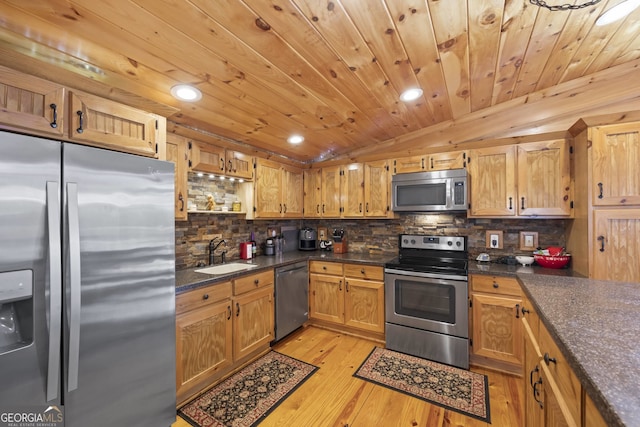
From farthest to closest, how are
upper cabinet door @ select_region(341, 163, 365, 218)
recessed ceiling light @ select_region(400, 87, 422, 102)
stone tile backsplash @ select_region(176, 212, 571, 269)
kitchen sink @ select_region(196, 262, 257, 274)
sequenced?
upper cabinet door @ select_region(341, 163, 365, 218), stone tile backsplash @ select_region(176, 212, 571, 269), kitchen sink @ select_region(196, 262, 257, 274), recessed ceiling light @ select_region(400, 87, 422, 102)

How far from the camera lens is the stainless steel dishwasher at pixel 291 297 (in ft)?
9.56

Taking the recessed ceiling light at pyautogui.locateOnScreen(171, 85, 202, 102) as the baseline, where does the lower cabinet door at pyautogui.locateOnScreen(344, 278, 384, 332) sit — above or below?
below

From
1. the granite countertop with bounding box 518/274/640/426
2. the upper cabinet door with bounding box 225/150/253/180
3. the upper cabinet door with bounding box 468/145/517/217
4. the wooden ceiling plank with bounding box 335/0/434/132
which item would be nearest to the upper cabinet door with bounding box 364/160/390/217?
the upper cabinet door with bounding box 468/145/517/217

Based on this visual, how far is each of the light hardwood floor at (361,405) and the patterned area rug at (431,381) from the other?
60mm

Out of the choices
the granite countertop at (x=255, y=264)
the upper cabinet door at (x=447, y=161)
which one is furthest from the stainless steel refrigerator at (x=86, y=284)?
the upper cabinet door at (x=447, y=161)

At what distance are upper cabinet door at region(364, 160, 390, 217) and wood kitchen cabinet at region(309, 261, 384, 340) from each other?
715mm

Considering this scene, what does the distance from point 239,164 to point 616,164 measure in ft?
10.6

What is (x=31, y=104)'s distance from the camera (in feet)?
4.26

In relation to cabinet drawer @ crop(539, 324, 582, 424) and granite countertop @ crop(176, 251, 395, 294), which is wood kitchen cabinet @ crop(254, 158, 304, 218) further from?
cabinet drawer @ crop(539, 324, 582, 424)

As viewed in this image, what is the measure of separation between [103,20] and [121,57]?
289 millimetres

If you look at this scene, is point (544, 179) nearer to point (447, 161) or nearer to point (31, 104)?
point (447, 161)

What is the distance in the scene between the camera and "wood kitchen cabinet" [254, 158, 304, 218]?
3162mm

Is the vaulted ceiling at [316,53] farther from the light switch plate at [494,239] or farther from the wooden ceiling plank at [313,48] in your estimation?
the light switch plate at [494,239]

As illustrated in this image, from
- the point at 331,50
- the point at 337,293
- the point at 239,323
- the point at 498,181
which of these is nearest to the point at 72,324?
the point at 239,323
